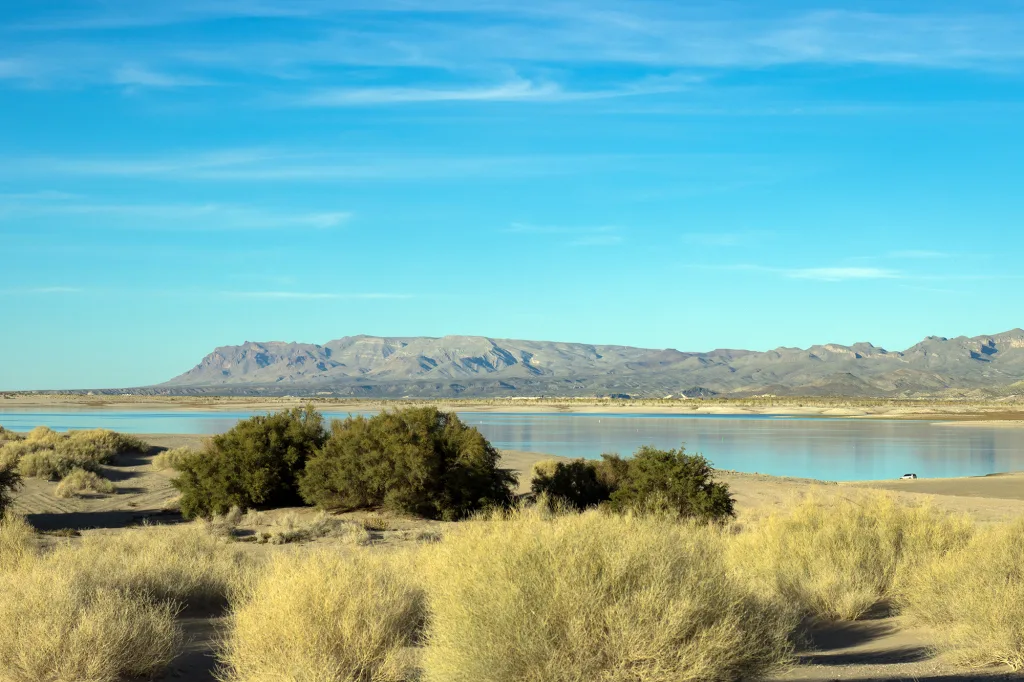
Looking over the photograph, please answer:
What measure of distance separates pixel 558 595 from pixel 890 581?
653 centimetres

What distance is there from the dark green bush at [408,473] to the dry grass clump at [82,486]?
7478 mm

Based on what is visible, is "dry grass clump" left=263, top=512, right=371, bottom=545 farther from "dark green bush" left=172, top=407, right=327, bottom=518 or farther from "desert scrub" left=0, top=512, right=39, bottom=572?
"desert scrub" left=0, top=512, right=39, bottom=572

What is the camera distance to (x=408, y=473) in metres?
21.4

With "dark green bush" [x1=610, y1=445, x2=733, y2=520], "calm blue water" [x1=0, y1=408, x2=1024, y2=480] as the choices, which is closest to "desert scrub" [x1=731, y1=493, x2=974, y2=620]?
"dark green bush" [x1=610, y1=445, x2=733, y2=520]

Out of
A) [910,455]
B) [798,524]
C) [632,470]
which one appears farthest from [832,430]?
[798,524]

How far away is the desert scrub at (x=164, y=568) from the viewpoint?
9.62 m

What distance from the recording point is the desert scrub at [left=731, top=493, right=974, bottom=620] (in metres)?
10.4

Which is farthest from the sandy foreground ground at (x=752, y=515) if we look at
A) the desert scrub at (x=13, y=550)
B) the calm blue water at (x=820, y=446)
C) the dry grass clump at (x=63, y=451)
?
the calm blue water at (x=820, y=446)

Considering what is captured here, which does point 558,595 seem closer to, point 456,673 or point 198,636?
point 456,673

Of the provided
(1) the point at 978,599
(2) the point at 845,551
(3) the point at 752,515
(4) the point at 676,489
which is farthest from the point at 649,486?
(1) the point at 978,599

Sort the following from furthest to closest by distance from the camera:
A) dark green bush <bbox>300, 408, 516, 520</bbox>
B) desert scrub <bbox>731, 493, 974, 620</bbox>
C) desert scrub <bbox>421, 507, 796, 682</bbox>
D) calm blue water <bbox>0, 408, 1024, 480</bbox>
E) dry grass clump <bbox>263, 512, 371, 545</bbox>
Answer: calm blue water <bbox>0, 408, 1024, 480</bbox> < dark green bush <bbox>300, 408, 516, 520</bbox> < dry grass clump <bbox>263, 512, 371, 545</bbox> < desert scrub <bbox>731, 493, 974, 620</bbox> < desert scrub <bbox>421, 507, 796, 682</bbox>

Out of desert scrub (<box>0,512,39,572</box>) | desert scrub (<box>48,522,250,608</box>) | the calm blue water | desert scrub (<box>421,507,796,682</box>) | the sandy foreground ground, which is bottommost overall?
the calm blue water

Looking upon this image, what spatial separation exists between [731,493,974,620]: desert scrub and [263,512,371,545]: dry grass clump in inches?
278

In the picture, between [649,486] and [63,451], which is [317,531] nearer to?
[649,486]
